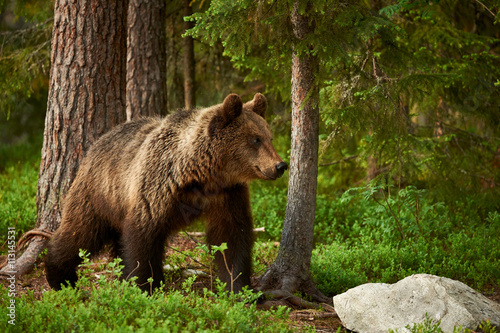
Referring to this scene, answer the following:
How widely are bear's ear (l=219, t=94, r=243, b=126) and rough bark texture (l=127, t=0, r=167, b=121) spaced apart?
356 centimetres

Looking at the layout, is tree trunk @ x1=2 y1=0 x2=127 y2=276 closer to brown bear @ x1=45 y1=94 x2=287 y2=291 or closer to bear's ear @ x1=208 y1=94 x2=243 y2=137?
brown bear @ x1=45 y1=94 x2=287 y2=291

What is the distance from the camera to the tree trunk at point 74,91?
6812mm

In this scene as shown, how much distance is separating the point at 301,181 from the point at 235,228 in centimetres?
90

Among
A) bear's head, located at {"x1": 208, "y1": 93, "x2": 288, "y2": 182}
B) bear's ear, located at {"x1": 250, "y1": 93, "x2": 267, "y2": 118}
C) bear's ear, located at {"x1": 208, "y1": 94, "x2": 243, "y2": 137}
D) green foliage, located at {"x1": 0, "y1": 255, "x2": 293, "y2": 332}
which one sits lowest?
green foliage, located at {"x1": 0, "y1": 255, "x2": 293, "y2": 332}

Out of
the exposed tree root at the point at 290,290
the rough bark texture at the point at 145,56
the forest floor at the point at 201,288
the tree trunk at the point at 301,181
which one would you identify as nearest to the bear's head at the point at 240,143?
the tree trunk at the point at 301,181

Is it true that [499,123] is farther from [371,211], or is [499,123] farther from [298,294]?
[298,294]

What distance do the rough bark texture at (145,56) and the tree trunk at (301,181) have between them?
3.48 m

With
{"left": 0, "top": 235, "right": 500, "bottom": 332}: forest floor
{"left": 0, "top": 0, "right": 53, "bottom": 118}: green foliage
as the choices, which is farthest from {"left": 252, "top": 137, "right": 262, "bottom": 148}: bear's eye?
{"left": 0, "top": 0, "right": 53, "bottom": 118}: green foliage

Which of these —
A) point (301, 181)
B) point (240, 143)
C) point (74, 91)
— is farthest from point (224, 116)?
point (74, 91)

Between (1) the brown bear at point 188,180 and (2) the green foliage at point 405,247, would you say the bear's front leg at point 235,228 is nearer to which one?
(1) the brown bear at point 188,180

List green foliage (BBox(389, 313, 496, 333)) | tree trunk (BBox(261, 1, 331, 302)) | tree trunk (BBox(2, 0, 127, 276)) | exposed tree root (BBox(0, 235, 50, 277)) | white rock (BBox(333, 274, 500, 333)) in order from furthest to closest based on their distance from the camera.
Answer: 1. tree trunk (BBox(2, 0, 127, 276))
2. exposed tree root (BBox(0, 235, 50, 277))
3. tree trunk (BBox(261, 1, 331, 302))
4. white rock (BBox(333, 274, 500, 333))
5. green foliage (BBox(389, 313, 496, 333))

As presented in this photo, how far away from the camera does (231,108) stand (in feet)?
16.9

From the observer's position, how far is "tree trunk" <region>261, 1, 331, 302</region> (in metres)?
5.61

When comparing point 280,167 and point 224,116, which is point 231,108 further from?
point 280,167
